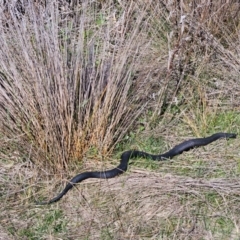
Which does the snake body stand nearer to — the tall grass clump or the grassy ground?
the grassy ground

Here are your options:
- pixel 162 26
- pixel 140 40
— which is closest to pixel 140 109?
pixel 140 40

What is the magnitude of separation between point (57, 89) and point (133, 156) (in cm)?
65

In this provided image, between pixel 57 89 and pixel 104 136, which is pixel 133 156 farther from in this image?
pixel 57 89

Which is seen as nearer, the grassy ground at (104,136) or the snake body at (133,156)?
the grassy ground at (104,136)

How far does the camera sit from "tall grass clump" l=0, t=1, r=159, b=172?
11.6ft

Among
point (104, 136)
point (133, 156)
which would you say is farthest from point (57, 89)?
point (133, 156)

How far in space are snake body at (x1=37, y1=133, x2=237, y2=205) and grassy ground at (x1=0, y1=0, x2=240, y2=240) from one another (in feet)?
0.12

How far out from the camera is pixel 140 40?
13.0 ft

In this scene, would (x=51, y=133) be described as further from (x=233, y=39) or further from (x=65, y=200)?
(x=233, y=39)

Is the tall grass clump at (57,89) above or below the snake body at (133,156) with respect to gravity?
above

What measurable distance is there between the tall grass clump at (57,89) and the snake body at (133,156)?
0.15 m

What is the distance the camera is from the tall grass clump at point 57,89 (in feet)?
11.6

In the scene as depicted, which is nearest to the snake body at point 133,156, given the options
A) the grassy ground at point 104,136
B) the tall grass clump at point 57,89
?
the grassy ground at point 104,136

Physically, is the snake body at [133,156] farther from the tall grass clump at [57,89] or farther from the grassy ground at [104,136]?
the tall grass clump at [57,89]
